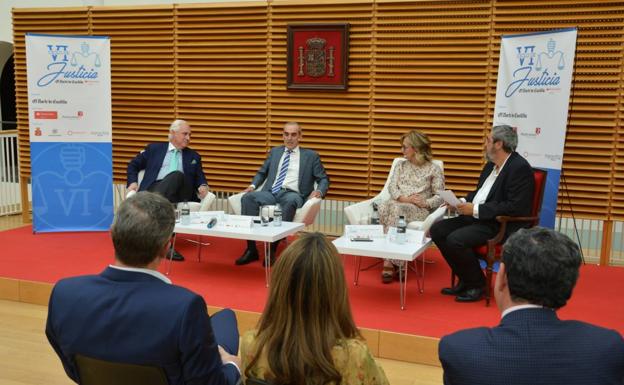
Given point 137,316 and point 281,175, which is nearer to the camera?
point 137,316

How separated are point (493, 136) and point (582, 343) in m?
3.64

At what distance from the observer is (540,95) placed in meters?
5.67

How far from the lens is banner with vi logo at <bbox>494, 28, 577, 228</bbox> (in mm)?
5512

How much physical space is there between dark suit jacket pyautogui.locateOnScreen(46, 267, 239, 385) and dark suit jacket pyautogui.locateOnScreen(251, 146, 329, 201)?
15.1 ft

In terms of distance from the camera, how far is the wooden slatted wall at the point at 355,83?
20.4 ft

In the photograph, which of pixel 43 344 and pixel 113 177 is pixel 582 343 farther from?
pixel 113 177

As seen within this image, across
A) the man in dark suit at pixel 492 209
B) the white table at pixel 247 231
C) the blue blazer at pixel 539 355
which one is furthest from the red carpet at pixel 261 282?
the blue blazer at pixel 539 355

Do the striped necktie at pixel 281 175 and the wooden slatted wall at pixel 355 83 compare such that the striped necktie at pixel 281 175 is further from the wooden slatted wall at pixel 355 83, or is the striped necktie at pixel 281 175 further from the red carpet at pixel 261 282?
the red carpet at pixel 261 282

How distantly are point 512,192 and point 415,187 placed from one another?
3.77ft

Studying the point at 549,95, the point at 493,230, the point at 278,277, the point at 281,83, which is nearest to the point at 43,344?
the point at 278,277

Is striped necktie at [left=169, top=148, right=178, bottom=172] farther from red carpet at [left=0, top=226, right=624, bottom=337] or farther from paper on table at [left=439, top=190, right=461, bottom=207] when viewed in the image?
paper on table at [left=439, top=190, right=461, bottom=207]

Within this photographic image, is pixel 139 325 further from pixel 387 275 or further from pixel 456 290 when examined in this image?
pixel 387 275

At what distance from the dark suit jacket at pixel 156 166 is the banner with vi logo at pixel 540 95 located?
124 inches

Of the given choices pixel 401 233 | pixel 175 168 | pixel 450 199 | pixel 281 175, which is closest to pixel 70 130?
pixel 175 168
